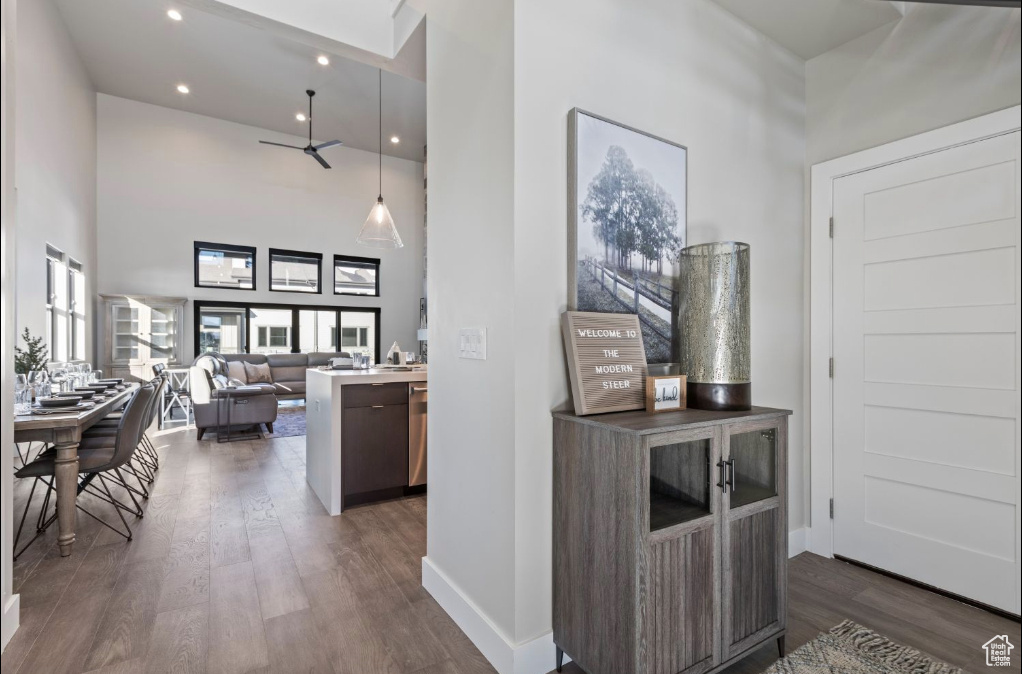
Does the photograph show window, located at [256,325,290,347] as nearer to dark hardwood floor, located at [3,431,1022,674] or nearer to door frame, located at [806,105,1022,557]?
dark hardwood floor, located at [3,431,1022,674]

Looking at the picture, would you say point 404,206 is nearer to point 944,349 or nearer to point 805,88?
point 805,88

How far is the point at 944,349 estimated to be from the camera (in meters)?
0.88

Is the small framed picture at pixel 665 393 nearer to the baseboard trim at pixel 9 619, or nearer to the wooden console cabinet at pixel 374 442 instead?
the baseboard trim at pixel 9 619

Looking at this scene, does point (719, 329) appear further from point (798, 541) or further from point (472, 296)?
point (798, 541)

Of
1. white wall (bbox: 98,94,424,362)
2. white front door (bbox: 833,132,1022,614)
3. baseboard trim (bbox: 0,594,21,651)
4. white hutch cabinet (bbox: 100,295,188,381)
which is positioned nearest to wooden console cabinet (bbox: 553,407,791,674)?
white front door (bbox: 833,132,1022,614)

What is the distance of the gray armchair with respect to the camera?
545 centimetres

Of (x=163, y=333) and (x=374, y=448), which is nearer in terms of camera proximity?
(x=374, y=448)

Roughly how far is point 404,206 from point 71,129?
16.5ft

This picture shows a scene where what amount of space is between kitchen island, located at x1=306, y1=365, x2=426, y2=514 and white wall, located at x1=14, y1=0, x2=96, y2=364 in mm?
2401

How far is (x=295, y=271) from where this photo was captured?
869cm

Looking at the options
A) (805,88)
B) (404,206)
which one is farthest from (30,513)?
(404,206)

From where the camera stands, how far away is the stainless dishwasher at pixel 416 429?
11.2ft

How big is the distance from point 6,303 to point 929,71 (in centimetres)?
163

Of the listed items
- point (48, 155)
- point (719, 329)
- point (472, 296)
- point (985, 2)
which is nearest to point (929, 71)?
point (985, 2)
